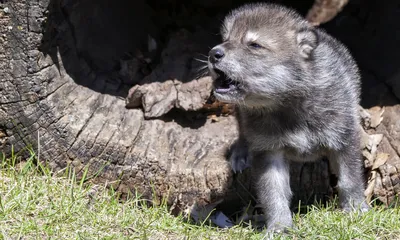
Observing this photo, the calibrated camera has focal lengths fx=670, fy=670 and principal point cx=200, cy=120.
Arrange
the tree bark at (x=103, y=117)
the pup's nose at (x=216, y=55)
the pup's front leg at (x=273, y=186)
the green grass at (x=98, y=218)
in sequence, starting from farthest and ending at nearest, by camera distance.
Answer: the tree bark at (x=103, y=117), the pup's front leg at (x=273, y=186), the pup's nose at (x=216, y=55), the green grass at (x=98, y=218)

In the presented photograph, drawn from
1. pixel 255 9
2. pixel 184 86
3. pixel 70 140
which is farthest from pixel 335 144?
pixel 70 140

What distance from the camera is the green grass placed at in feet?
15.1

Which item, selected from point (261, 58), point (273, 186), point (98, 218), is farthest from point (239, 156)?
point (98, 218)

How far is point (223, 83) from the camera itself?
4902 mm

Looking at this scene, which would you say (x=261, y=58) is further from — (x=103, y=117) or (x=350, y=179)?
(x=103, y=117)

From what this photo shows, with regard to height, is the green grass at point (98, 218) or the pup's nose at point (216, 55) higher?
the pup's nose at point (216, 55)

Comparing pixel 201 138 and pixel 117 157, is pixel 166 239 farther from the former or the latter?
pixel 201 138

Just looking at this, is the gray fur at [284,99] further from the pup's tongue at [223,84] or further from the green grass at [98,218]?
the green grass at [98,218]

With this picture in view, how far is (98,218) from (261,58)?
165cm

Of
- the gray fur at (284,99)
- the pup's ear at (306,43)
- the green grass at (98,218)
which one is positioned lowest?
the green grass at (98,218)

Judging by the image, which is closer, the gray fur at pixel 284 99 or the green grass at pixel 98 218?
Result: the green grass at pixel 98 218

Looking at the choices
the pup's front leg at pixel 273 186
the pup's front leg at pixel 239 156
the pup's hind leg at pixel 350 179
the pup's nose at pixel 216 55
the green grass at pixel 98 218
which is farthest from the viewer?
the pup's front leg at pixel 239 156

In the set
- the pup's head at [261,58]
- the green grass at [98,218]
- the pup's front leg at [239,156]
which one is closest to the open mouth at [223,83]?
the pup's head at [261,58]

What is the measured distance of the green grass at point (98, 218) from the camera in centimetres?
459
